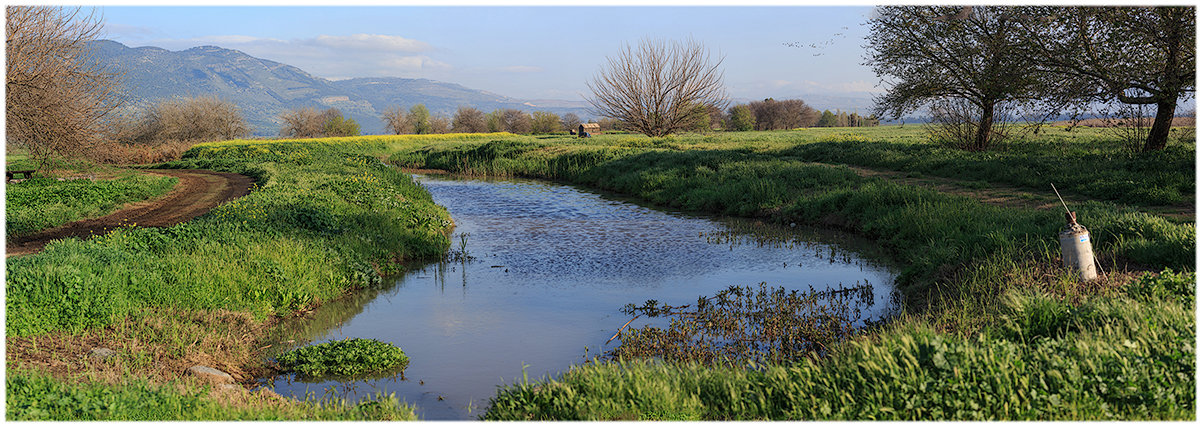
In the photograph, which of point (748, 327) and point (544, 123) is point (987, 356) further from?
point (544, 123)

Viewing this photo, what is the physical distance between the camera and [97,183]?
18.0 metres

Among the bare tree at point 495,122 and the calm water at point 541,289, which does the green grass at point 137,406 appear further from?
the bare tree at point 495,122

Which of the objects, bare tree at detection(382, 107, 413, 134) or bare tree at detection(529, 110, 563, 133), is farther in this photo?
bare tree at detection(382, 107, 413, 134)

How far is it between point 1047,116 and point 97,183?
74.2ft

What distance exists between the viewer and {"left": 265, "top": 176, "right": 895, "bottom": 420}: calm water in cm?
673

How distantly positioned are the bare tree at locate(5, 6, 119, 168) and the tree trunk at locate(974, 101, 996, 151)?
2460cm

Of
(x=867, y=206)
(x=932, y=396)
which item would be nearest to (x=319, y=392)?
(x=932, y=396)

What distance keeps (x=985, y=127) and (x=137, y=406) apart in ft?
80.4

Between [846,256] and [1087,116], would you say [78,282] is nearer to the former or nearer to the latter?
[846,256]

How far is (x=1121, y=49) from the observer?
1527 centimetres

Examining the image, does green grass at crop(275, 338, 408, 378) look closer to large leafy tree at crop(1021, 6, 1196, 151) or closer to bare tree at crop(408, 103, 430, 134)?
large leafy tree at crop(1021, 6, 1196, 151)

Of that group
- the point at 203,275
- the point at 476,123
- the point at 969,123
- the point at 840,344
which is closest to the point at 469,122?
the point at 476,123

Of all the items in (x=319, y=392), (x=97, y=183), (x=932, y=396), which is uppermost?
(x=97, y=183)

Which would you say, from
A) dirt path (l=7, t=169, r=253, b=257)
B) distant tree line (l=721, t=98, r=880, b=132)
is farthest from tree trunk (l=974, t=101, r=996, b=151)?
distant tree line (l=721, t=98, r=880, b=132)
